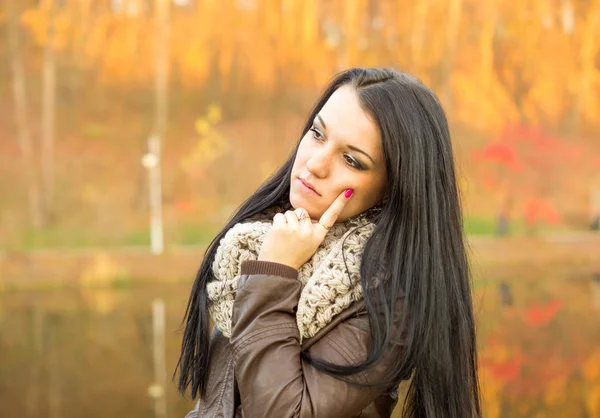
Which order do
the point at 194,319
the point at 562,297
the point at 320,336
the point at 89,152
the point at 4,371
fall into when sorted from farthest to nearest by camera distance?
the point at 89,152 → the point at 562,297 → the point at 4,371 → the point at 194,319 → the point at 320,336

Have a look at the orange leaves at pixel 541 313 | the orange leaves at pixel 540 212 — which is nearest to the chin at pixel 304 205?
the orange leaves at pixel 541 313

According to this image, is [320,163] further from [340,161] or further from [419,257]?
[419,257]

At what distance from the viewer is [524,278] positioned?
7.00m

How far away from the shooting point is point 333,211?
45.8 inches

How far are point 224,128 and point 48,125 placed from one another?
1.45 metres

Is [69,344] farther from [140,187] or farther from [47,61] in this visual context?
[47,61]

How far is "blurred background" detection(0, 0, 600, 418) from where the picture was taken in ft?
21.9

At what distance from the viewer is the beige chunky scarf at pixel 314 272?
1076mm

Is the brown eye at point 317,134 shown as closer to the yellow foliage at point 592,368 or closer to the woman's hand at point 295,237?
the woman's hand at point 295,237

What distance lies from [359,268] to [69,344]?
13.6ft

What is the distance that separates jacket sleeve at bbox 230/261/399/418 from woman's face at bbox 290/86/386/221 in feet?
0.45

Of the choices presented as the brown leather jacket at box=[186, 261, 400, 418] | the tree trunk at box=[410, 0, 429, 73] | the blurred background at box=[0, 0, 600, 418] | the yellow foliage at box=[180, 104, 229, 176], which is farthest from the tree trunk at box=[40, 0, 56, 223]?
the brown leather jacket at box=[186, 261, 400, 418]

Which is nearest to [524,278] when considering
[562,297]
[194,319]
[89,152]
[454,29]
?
[562,297]

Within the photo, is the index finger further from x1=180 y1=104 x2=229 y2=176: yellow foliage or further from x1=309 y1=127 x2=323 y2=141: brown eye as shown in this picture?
x1=180 y1=104 x2=229 y2=176: yellow foliage
